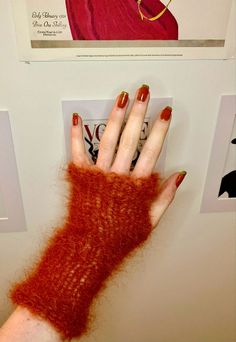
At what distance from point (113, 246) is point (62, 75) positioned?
302 millimetres

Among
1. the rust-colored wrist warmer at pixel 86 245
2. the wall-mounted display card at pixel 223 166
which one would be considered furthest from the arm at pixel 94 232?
the wall-mounted display card at pixel 223 166

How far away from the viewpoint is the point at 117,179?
0.48 m

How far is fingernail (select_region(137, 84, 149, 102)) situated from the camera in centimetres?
48

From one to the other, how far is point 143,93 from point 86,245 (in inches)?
10.3

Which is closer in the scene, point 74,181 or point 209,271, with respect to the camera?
point 74,181

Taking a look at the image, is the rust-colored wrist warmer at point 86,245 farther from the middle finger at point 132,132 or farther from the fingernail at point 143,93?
the fingernail at point 143,93

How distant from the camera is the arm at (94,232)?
487 millimetres

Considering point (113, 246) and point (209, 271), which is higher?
point (113, 246)

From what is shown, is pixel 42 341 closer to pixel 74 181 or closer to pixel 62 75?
pixel 74 181

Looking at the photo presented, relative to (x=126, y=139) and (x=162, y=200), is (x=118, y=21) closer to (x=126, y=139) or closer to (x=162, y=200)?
(x=126, y=139)

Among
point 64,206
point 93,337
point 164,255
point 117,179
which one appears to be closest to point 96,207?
point 117,179

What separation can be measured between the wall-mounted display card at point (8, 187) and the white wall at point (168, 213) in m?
0.01

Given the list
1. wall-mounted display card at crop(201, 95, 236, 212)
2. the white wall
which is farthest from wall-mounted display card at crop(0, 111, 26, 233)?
wall-mounted display card at crop(201, 95, 236, 212)

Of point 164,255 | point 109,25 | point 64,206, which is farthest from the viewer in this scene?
point 164,255
